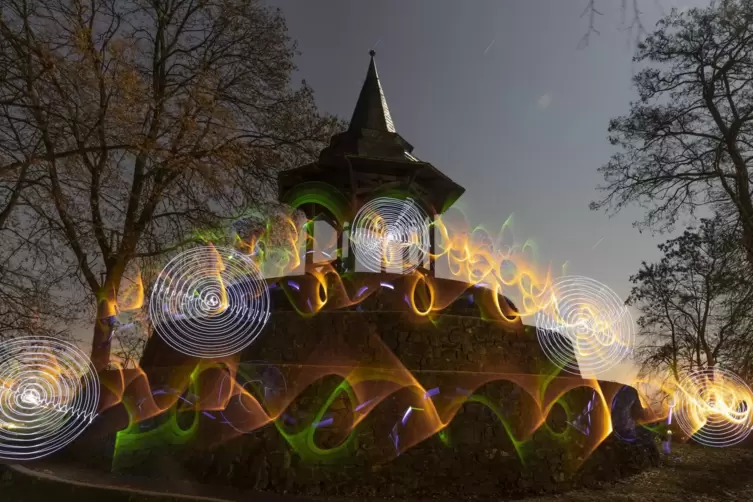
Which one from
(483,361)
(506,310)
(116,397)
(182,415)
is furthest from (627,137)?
(116,397)

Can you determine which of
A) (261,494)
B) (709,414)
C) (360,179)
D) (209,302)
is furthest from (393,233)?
(709,414)

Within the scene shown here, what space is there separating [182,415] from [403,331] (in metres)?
4.44

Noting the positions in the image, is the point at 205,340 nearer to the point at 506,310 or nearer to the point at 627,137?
the point at 506,310

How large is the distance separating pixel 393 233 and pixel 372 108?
4.26 metres

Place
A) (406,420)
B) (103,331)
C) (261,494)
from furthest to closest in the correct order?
1. (103,331)
2. (406,420)
3. (261,494)

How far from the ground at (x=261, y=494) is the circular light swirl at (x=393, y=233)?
667 cm

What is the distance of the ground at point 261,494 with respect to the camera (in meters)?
7.42

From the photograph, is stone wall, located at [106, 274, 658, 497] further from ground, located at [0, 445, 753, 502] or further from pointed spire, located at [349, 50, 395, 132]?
pointed spire, located at [349, 50, 395, 132]

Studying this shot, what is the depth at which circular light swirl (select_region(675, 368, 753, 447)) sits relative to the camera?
1327 centimetres

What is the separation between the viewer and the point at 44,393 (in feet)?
33.1

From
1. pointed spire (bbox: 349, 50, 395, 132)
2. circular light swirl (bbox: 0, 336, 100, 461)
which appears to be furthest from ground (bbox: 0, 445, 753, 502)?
pointed spire (bbox: 349, 50, 395, 132)

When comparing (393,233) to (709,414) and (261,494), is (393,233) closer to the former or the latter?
(261,494)

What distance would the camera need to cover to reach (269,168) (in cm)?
1622

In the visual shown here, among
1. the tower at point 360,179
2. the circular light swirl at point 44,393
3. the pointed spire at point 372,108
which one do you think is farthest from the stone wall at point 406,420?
the pointed spire at point 372,108
